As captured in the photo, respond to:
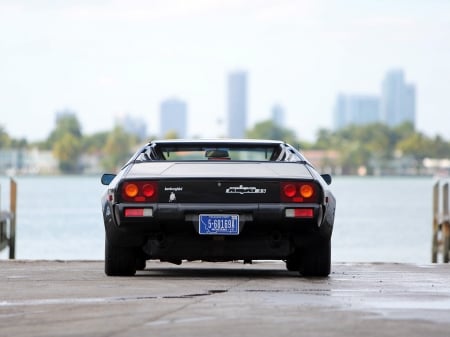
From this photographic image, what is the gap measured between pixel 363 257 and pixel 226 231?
28.8 m

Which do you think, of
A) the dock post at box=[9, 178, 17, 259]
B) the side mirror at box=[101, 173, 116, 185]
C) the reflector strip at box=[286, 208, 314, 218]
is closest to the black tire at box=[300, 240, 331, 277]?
the reflector strip at box=[286, 208, 314, 218]

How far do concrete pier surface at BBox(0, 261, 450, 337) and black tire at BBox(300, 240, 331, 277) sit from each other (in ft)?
0.69

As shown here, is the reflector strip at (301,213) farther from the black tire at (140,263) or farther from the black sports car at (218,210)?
the black tire at (140,263)

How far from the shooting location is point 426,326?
8555 millimetres

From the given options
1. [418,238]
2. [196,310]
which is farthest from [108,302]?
[418,238]

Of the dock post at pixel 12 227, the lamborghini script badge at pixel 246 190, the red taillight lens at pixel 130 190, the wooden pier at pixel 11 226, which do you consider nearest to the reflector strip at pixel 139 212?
the red taillight lens at pixel 130 190

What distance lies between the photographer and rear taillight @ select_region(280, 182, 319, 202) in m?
12.9

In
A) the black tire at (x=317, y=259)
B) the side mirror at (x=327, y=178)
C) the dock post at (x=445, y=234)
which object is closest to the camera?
the black tire at (x=317, y=259)

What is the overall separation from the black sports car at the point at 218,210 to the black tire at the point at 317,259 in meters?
0.03

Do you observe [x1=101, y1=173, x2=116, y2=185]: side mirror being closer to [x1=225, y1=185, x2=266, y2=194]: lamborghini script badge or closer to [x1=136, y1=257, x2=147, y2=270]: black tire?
[x1=136, y1=257, x2=147, y2=270]: black tire

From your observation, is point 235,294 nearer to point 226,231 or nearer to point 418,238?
point 226,231

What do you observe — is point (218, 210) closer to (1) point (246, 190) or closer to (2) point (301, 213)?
(1) point (246, 190)

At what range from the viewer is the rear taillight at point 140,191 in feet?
42.4

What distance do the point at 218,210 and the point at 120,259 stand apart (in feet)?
3.85
